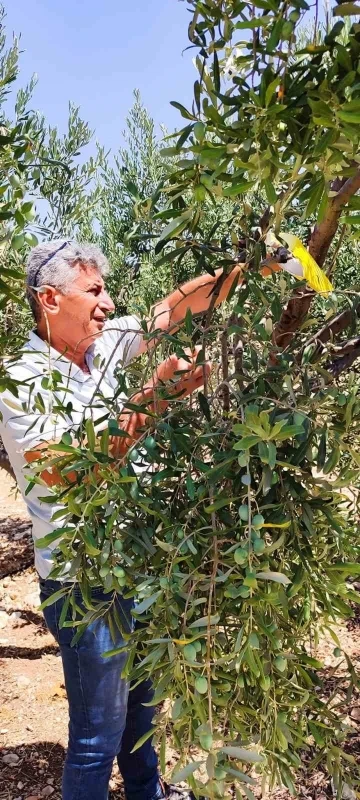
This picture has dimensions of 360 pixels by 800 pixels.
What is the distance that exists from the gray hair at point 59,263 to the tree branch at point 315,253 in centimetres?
67

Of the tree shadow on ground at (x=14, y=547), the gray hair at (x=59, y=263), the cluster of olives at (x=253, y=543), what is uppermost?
the gray hair at (x=59, y=263)

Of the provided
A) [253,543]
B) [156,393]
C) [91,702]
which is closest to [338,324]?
[156,393]

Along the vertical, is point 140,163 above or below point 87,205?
above

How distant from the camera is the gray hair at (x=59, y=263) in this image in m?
1.91

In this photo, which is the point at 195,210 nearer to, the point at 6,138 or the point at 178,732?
the point at 6,138

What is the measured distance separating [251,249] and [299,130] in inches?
13.4

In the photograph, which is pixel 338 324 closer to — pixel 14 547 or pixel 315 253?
pixel 315 253

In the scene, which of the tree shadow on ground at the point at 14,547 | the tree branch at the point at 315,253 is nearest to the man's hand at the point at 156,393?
the tree branch at the point at 315,253

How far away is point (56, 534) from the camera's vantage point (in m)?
1.16

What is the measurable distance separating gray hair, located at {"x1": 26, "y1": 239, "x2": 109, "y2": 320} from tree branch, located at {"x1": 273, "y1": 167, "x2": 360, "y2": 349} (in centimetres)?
67

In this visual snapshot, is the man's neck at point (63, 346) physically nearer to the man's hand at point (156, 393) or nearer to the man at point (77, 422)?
the man at point (77, 422)

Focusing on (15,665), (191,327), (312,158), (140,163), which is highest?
(140,163)

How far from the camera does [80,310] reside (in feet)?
6.25

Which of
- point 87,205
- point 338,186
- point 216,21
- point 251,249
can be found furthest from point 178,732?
point 87,205
